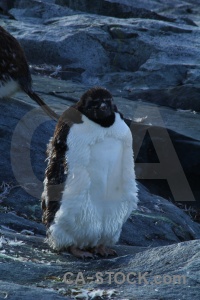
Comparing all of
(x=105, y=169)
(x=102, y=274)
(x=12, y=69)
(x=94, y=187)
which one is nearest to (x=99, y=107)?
(x=105, y=169)

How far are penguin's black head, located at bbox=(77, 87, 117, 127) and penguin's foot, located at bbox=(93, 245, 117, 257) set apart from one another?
856 millimetres

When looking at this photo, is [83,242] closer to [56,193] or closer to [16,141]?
[56,193]

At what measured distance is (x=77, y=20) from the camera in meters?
13.8

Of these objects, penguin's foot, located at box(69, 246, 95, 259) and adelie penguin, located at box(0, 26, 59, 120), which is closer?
penguin's foot, located at box(69, 246, 95, 259)

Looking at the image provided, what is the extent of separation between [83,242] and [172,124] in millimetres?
5015

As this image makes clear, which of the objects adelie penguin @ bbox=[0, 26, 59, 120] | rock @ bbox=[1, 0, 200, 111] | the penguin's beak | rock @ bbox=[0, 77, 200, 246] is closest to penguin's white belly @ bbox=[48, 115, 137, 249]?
the penguin's beak

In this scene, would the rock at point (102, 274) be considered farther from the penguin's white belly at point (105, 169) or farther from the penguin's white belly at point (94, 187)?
the penguin's white belly at point (105, 169)

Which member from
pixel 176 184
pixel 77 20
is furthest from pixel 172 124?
pixel 77 20

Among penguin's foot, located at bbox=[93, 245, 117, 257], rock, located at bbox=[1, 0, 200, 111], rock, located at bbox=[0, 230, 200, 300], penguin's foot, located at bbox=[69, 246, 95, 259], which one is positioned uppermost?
rock, located at bbox=[0, 230, 200, 300]

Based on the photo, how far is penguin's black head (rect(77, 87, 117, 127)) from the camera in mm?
5098

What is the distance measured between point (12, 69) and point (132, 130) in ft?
8.51

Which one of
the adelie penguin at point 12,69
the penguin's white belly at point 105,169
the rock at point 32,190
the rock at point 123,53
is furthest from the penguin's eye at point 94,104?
the rock at point 123,53

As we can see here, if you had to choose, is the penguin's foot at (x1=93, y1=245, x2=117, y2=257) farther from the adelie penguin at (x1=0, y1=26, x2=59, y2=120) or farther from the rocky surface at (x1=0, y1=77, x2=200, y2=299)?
the adelie penguin at (x1=0, y1=26, x2=59, y2=120)

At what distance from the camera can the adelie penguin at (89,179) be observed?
508 cm
